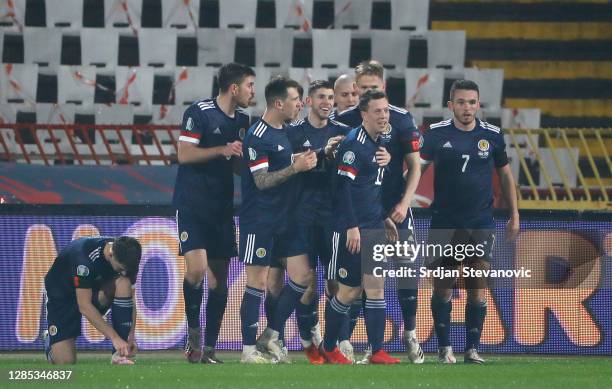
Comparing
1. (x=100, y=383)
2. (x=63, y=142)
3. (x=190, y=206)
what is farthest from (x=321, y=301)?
(x=63, y=142)

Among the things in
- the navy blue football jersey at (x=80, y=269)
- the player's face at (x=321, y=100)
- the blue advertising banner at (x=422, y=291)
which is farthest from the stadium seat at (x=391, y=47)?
the navy blue football jersey at (x=80, y=269)

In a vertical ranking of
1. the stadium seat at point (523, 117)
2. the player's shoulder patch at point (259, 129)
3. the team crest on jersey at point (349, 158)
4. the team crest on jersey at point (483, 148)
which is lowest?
the team crest on jersey at point (349, 158)

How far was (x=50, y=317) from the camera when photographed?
374 inches

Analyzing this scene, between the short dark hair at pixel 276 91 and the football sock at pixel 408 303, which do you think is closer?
the short dark hair at pixel 276 91

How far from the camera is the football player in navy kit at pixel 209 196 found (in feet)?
30.3

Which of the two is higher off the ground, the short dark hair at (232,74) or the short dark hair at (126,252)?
the short dark hair at (232,74)

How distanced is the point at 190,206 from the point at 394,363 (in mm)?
1870

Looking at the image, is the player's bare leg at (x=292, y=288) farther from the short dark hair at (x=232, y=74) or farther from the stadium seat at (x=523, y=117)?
the stadium seat at (x=523, y=117)

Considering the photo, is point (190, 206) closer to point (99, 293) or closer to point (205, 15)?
point (99, 293)

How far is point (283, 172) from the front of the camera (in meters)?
8.84

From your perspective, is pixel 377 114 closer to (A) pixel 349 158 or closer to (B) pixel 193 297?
(A) pixel 349 158

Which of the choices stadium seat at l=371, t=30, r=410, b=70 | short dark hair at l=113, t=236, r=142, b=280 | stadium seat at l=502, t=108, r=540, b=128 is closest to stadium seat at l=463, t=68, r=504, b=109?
stadium seat at l=502, t=108, r=540, b=128

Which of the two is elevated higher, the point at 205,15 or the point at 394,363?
the point at 205,15

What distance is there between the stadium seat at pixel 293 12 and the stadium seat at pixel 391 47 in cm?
94
